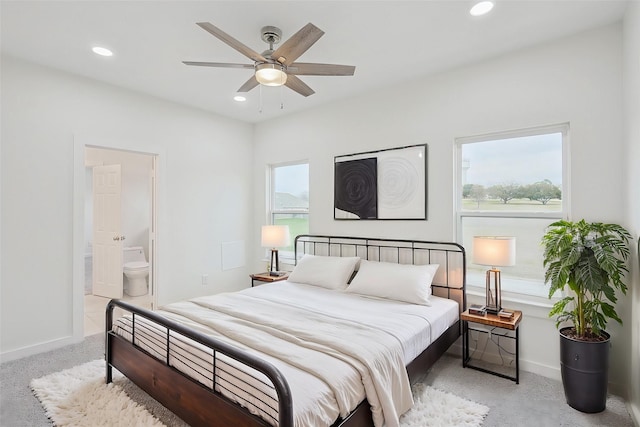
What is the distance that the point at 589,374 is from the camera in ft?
7.40

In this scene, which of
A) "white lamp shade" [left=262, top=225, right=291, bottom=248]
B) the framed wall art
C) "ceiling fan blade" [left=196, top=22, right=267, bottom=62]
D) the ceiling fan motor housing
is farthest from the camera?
"white lamp shade" [left=262, top=225, right=291, bottom=248]

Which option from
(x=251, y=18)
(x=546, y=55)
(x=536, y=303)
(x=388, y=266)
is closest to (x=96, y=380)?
(x=388, y=266)

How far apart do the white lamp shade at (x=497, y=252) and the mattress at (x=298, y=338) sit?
0.56 m

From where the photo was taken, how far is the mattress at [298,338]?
5.15 ft

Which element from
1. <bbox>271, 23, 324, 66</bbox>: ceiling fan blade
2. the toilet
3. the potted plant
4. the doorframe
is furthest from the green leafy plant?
the toilet

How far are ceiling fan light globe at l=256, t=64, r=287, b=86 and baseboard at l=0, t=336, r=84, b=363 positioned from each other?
3.29 meters

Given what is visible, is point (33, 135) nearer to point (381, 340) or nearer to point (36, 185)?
point (36, 185)

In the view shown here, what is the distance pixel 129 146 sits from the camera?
3.89 meters

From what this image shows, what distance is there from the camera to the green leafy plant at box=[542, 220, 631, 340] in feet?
7.23

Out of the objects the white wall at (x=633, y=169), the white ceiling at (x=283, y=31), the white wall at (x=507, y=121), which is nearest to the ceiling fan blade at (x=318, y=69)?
the white ceiling at (x=283, y=31)

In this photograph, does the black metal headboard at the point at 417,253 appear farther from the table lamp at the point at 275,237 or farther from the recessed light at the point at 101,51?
the recessed light at the point at 101,51

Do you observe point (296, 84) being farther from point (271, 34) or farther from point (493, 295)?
point (493, 295)

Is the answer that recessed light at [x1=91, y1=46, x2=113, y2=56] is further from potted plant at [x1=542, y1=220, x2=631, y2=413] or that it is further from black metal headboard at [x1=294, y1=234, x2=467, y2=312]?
potted plant at [x1=542, y1=220, x2=631, y2=413]

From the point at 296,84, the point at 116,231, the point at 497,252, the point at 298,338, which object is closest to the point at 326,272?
the point at 298,338
